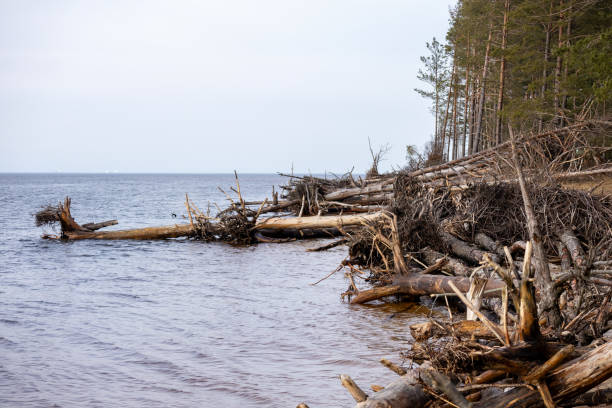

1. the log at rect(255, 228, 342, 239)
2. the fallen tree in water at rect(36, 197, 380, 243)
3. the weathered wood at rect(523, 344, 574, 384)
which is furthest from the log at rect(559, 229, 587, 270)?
the log at rect(255, 228, 342, 239)

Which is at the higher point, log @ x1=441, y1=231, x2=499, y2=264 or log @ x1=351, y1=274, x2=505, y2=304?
log @ x1=441, y1=231, x2=499, y2=264

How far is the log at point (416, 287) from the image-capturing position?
7.79 metres

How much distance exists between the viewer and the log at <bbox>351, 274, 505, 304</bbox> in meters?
7.79

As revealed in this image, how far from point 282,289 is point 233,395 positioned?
17.5 feet

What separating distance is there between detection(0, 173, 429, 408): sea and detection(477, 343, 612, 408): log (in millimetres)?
2131

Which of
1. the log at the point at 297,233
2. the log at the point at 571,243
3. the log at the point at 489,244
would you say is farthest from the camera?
the log at the point at 297,233

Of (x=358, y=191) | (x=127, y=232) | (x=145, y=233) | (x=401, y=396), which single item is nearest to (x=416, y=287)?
(x=401, y=396)

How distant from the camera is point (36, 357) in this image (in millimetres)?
6715

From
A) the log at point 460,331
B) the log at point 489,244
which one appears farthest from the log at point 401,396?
the log at point 489,244

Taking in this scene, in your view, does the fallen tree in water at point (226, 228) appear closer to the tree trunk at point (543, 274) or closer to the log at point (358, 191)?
the log at point (358, 191)

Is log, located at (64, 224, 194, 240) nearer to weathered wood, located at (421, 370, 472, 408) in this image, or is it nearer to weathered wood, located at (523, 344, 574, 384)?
weathered wood, located at (421, 370, 472, 408)

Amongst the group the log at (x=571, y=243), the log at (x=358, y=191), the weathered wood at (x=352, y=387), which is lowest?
the weathered wood at (x=352, y=387)

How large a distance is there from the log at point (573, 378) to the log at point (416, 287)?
4.39m

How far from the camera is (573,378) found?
311cm
